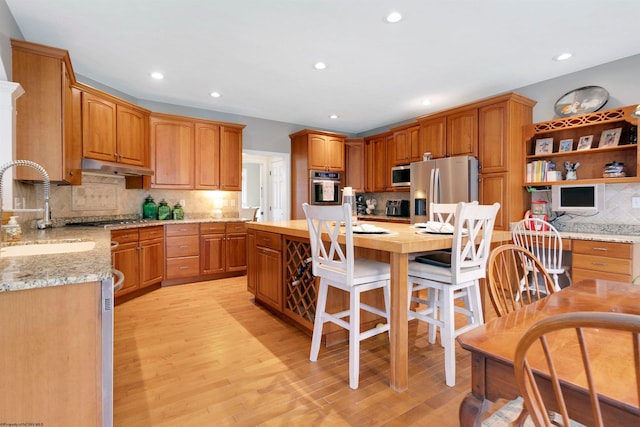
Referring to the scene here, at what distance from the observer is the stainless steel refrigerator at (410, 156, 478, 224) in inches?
151

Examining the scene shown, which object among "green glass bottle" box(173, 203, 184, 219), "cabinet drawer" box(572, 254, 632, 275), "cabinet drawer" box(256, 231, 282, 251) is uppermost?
"green glass bottle" box(173, 203, 184, 219)

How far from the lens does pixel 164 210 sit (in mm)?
4473

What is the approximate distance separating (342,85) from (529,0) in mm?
2031

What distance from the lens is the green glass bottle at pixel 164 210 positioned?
445 centimetres

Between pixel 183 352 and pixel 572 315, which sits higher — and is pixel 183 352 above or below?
below

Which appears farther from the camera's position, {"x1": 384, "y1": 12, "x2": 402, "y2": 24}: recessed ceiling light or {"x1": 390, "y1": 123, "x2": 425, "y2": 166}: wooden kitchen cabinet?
{"x1": 390, "y1": 123, "x2": 425, "y2": 166}: wooden kitchen cabinet

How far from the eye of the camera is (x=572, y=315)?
579 millimetres

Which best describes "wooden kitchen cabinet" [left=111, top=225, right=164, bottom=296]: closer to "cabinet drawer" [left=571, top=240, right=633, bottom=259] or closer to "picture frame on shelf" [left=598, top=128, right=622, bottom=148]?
"cabinet drawer" [left=571, top=240, right=633, bottom=259]

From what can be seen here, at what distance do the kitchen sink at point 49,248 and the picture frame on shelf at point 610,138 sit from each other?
14.5 feet

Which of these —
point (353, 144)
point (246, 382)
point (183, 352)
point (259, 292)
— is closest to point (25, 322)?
point (246, 382)

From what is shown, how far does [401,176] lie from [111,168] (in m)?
3.92

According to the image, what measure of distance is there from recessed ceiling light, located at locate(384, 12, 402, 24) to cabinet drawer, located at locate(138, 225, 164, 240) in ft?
11.0

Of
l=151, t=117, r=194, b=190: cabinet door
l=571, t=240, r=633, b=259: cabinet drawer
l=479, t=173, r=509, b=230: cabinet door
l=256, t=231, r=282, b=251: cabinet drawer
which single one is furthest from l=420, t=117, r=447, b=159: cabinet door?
l=151, t=117, r=194, b=190: cabinet door

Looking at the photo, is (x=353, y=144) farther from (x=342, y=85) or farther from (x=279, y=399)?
(x=279, y=399)
